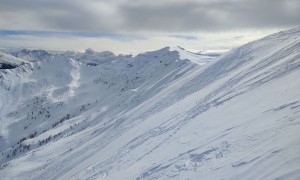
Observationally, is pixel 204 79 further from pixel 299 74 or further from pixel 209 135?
pixel 209 135

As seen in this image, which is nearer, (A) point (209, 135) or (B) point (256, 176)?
(B) point (256, 176)

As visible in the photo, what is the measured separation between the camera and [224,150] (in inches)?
1180

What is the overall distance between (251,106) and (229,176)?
1580cm

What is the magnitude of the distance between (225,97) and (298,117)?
22.1m

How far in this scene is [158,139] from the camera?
159ft

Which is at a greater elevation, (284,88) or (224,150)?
(284,88)

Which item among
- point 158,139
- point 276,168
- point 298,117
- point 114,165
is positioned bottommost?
point 114,165

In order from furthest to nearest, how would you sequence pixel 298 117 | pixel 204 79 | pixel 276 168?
pixel 204 79, pixel 298 117, pixel 276 168

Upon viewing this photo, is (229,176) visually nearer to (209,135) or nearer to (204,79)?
(209,135)

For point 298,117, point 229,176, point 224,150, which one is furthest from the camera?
point 224,150

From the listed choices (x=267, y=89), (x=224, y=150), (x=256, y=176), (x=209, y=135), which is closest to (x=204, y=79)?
(x=267, y=89)

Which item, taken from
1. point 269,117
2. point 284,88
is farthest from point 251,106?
point 269,117

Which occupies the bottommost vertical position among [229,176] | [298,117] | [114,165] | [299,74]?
[114,165]

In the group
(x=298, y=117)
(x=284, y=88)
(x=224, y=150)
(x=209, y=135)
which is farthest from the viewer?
(x=284, y=88)
